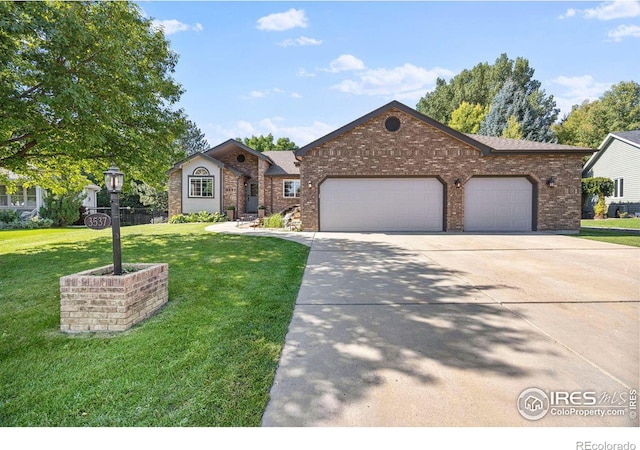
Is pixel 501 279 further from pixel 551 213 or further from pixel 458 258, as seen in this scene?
pixel 551 213

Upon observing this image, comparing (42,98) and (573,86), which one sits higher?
(573,86)

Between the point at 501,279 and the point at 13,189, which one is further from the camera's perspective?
the point at 13,189

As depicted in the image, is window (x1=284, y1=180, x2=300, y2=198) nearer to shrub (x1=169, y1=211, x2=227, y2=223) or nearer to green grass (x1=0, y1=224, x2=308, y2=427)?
shrub (x1=169, y1=211, x2=227, y2=223)

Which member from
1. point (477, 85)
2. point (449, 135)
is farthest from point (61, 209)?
point (477, 85)

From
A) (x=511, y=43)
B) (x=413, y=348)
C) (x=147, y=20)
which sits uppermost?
(x=147, y=20)

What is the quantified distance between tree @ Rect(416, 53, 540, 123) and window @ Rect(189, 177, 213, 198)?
33164mm

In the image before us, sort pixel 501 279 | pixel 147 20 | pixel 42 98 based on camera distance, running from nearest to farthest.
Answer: pixel 501 279 < pixel 42 98 < pixel 147 20

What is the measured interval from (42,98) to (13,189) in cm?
787

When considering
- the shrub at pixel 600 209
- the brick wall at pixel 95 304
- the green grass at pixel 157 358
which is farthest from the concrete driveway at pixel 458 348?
the shrub at pixel 600 209

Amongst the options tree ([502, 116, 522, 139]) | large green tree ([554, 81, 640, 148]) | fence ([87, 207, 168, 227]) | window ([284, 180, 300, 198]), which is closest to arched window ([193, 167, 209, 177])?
window ([284, 180, 300, 198])

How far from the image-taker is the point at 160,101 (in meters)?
10.8

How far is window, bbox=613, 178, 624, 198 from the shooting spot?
2202 centimetres

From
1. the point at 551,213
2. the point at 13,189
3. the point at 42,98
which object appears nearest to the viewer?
the point at 42,98

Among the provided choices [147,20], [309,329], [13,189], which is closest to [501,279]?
[309,329]
